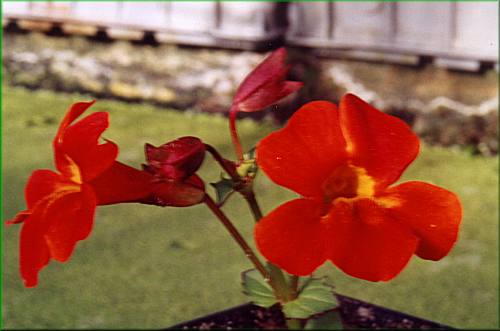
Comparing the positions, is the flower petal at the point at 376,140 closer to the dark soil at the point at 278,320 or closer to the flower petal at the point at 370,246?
the flower petal at the point at 370,246

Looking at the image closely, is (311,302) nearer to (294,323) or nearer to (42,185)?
(294,323)

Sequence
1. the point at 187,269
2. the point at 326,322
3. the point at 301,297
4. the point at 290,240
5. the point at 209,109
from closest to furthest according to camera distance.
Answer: the point at 290,240 → the point at 301,297 → the point at 326,322 → the point at 187,269 → the point at 209,109

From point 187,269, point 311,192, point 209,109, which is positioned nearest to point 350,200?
point 311,192

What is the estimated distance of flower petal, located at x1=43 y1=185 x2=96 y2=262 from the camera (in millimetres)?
763

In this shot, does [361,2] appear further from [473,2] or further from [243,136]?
[243,136]

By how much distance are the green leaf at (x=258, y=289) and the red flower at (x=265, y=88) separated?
0.63 ft

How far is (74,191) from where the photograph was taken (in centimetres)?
81

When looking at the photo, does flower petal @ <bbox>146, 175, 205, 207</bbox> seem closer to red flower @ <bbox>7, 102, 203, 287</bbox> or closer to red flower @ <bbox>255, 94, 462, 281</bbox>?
red flower @ <bbox>7, 102, 203, 287</bbox>

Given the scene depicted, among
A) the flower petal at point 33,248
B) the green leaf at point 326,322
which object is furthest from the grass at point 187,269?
the flower petal at point 33,248

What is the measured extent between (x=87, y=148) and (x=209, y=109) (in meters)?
2.71

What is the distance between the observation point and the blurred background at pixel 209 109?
2234 mm

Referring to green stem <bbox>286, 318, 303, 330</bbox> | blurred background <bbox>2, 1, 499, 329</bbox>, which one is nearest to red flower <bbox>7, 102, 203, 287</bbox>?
green stem <bbox>286, 318, 303, 330</bbox>

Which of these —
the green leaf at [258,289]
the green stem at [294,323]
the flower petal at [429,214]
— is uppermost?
the flower petal at [429,214]

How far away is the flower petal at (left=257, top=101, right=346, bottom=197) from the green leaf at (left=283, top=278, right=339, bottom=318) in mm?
236
